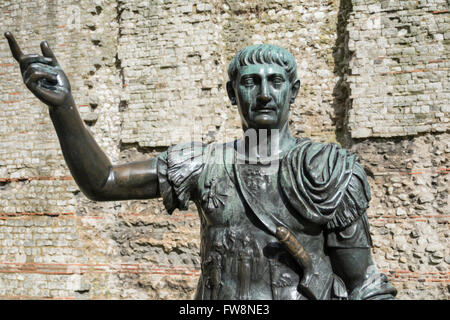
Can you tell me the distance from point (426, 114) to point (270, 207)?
A: 628 cm

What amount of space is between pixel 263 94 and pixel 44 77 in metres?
0.83

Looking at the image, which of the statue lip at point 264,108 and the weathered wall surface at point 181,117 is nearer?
the statue lip at point 264,108

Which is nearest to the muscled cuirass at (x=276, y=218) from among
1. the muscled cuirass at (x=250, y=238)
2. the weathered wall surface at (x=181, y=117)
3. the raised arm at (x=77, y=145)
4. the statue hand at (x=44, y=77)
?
the muscled cuirass at (x=250, y=238)

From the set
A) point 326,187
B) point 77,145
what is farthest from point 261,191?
point 77,145

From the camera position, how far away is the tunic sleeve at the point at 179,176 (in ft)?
7.03

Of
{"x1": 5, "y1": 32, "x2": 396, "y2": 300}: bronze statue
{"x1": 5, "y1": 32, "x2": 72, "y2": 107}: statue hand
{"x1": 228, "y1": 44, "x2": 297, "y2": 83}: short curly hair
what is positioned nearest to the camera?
{"x1": 5, "y1": 32, "x2": 72, "y2": 107}: statue hand

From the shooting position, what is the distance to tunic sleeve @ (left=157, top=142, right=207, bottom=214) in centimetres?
214

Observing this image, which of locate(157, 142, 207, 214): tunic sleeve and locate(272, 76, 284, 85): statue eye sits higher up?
locate(272, 76, 284, 85): statue eye

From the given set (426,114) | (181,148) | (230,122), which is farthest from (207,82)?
(181,148)

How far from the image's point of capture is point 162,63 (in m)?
8.73

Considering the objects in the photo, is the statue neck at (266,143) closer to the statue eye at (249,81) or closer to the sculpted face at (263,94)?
the sculpted face at (263,94)

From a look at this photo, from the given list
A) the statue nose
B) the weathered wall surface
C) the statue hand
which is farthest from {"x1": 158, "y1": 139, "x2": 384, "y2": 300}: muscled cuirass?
the weathered wall surface

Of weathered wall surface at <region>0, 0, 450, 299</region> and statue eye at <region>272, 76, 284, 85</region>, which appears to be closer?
statue eye at <region>272, 76, 284, 85</region>

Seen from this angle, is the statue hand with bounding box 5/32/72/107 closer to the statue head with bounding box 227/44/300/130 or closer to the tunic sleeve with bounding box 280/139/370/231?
the statue head with bounding box 227/44/300/130
